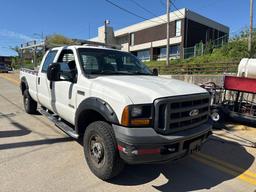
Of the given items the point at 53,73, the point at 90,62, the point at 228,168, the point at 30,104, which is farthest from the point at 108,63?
the point at 30,104

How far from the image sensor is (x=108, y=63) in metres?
5.19

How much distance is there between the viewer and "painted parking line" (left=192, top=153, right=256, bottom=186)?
13.9 feet

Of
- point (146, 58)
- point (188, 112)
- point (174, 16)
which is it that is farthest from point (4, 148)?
point (146, 58)

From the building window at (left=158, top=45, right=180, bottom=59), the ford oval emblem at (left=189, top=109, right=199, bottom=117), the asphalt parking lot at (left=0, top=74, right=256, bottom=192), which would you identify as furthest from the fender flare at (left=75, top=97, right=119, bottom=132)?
the building window at (left=158, top=45, right=180, bottom=59)

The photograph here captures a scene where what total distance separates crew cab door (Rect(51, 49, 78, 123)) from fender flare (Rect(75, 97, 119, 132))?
17.0 inches

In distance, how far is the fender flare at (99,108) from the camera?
3.63 metres

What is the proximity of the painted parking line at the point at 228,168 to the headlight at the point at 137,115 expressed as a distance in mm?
1931

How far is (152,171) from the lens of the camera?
436 centimetres

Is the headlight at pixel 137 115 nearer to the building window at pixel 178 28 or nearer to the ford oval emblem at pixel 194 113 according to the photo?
the ford oval emblem at pixel 194 113

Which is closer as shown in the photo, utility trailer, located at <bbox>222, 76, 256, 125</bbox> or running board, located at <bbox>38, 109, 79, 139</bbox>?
running board, located at <bbox>38, 109, 79, 139</bbox>

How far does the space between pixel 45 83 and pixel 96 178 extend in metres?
3.09

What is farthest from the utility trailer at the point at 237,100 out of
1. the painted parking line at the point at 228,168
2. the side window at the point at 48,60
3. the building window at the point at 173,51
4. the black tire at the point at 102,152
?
the building window at the point at 173,51

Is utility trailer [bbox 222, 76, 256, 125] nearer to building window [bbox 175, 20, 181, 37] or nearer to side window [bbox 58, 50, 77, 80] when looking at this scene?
side window [bbox 58, 50, 77, 80]

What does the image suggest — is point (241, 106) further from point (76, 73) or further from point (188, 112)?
point (76, 73)
